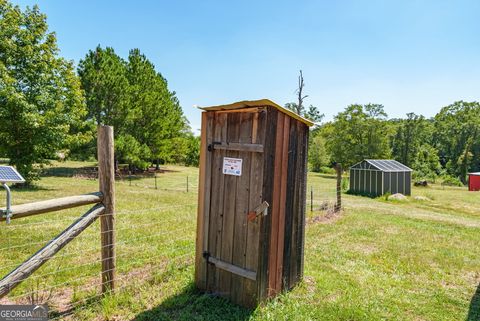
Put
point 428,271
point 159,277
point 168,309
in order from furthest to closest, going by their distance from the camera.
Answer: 1. point 428,271
2. point 159,277
3. point 168,309

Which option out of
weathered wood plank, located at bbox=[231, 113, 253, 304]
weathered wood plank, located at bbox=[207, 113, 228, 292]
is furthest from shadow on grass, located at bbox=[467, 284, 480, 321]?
weathered wood plank, located at bbox=[207, 113, 228, 292]

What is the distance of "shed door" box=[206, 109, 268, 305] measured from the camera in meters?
3.15

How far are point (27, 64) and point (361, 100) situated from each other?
3688cm

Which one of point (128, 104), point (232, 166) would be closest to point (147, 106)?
point (128, 104)

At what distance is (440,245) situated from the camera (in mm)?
6152

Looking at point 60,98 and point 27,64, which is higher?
point 27,64

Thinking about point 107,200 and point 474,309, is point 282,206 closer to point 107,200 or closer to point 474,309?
point 107,200

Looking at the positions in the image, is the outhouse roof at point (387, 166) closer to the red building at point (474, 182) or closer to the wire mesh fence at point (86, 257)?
the red building at point (474, 182)

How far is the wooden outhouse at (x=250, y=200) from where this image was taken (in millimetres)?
3119

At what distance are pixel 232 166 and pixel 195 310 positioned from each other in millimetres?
1638

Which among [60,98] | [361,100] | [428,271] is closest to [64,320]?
[428,271]

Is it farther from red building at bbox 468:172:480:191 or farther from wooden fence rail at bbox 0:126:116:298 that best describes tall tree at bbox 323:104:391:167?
wooden fence rail at bbox 0:126:116:298

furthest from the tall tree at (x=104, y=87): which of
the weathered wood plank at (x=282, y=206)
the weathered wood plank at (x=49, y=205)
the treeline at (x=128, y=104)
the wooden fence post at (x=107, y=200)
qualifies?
the weathered wood plank at (x=282, y=206)

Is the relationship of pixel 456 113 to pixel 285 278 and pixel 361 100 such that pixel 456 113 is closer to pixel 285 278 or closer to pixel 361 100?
pixel 361 100
